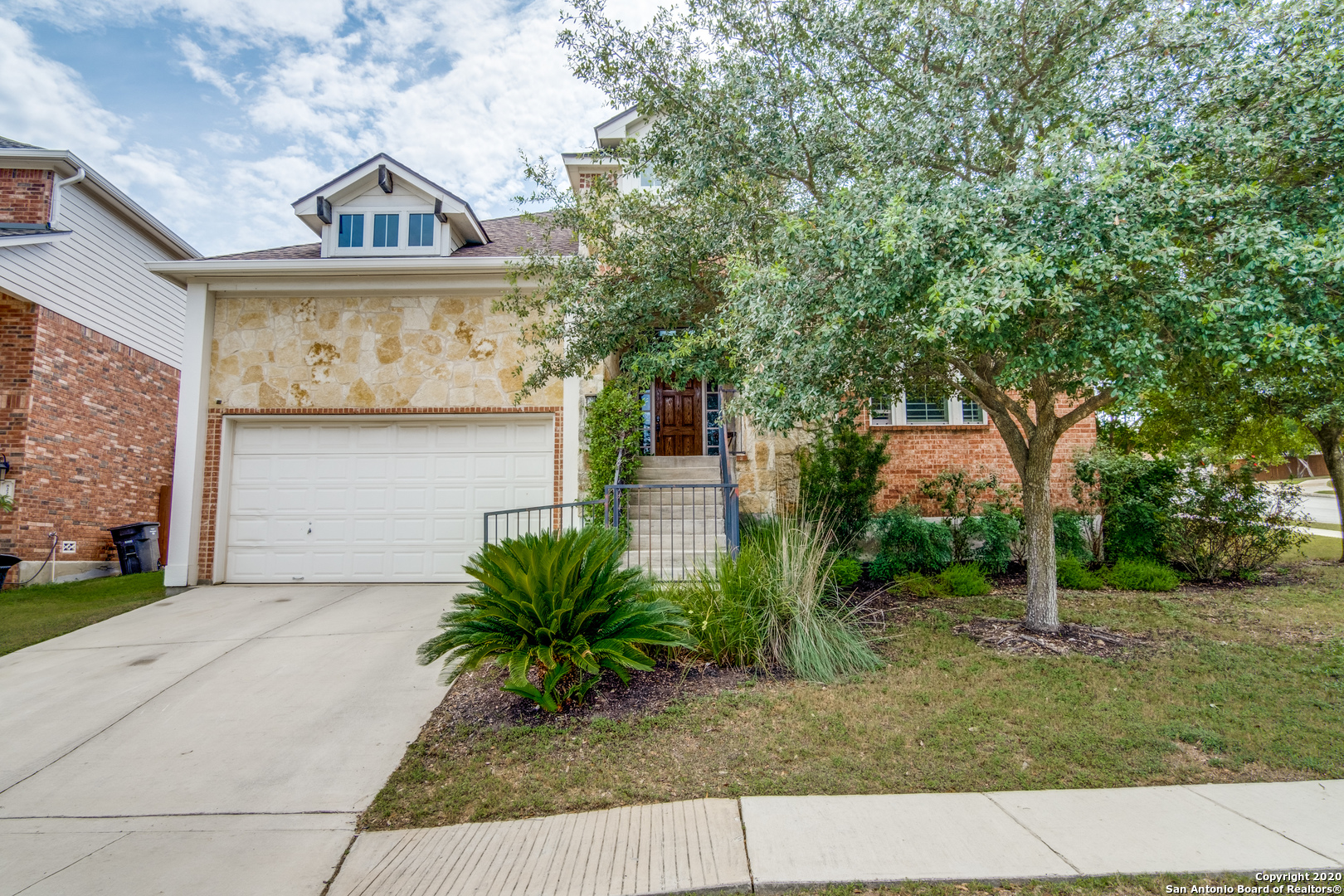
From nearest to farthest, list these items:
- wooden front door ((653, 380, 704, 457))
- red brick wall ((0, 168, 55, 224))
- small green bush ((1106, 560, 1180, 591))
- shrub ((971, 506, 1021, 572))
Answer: small green bush ((1106, 560, 1180, 591)) → shrub ((971, 506, 1021, 572)) → red brick wall ((0, 168, 55, 224)) → wooden front door ((653, 380, 704, 457))

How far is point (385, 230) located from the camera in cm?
1080

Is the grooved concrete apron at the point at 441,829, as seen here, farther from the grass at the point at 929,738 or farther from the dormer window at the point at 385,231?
the dormer window at the point at 385,231

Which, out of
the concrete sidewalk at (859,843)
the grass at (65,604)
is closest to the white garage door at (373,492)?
the grass at (65,604)

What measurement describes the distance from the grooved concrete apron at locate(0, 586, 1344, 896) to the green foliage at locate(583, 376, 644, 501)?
4.39 meters

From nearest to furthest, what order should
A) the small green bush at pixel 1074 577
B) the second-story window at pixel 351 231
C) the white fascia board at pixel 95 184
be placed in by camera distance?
1. the small green bush at pixel 1074 577
2. the white fascia board at pixel 95 184
3. the second-story window at pixel 351 231

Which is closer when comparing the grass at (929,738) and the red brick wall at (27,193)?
the grass at (929,738)

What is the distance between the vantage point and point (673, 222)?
6754mm

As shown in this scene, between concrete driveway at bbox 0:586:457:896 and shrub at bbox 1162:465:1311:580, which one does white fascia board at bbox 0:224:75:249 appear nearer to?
concrete driveway at bbox 0:586:457:896

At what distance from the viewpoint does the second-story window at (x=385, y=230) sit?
424 inches

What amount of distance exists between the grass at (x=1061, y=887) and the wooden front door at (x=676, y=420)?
9.16m

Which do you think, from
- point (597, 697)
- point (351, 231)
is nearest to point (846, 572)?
point (597, 697)

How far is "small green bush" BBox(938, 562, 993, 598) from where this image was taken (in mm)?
7918

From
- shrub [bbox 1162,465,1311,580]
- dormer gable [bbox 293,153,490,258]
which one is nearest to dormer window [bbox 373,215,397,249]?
dormer gable [bbox 293,153,490,258]

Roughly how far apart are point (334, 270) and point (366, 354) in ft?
4.16
